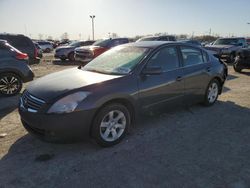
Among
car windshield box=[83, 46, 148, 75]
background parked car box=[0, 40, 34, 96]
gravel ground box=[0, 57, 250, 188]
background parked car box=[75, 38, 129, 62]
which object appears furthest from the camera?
background parked car box=[75, 38, 129, 62]

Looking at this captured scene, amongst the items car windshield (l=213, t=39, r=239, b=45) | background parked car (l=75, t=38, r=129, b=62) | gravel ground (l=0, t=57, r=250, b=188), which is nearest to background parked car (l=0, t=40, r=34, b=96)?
gravel ground (l=0, t=57, r=250, b=188)

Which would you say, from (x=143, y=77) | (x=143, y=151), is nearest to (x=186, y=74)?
(x=143, y=77)

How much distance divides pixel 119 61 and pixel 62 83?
4.09 feet

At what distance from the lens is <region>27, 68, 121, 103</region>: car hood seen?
3998mm

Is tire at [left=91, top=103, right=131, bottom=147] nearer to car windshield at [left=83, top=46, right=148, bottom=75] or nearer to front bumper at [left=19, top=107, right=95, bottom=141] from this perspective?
front bumper at [left=19, top=107, right=95, bottom=141]

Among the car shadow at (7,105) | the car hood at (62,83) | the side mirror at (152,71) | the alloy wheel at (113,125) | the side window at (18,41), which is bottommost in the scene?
the car shadow at (7,105)

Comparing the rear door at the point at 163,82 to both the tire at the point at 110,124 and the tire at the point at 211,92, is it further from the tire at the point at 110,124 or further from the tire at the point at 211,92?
the tire at the point at 211,92

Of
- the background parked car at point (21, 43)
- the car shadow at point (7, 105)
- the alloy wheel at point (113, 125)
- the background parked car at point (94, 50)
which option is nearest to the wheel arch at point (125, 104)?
the alloy wheel at point (113, 125)

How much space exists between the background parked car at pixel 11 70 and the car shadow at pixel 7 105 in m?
0.28

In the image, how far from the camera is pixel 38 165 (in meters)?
3.74

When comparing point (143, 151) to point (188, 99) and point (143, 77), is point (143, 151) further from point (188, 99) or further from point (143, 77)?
point (188, 99)

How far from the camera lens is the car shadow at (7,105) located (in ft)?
20.4

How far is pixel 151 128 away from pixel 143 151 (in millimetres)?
1001

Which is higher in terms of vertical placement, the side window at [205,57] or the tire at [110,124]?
the side window at [205,57]
